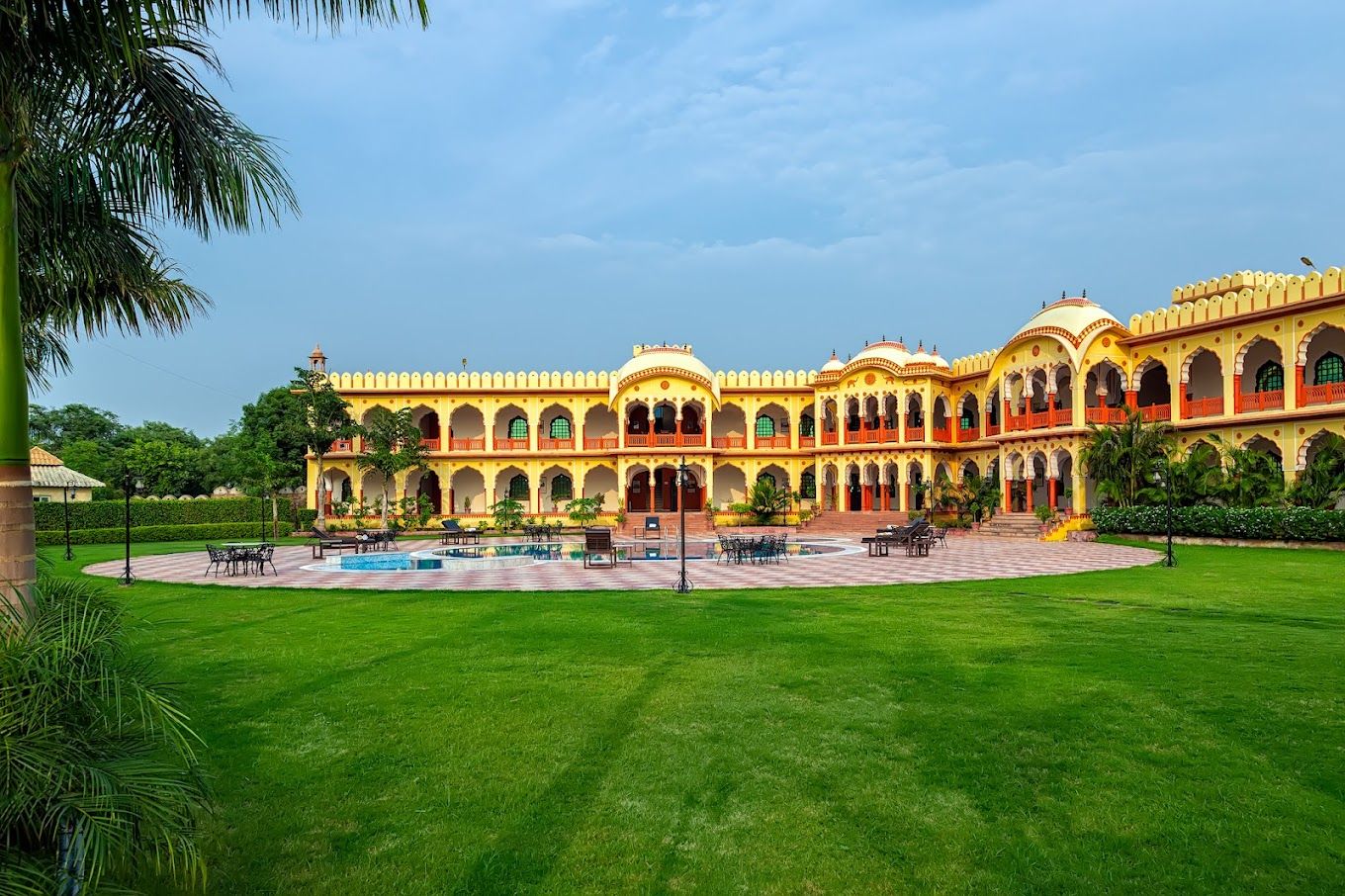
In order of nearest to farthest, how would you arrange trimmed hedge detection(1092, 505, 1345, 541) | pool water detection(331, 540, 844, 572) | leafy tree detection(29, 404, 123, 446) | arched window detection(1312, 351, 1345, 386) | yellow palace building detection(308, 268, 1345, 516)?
pool water detection(331, 540, 844, 572), trimmed hedge detection(1092, 505, 1345, 541), arched window detection(1312, 351, 1345, 386), yellow palace building detection(308, 268, 1345, 516), leafy tree detection(29, 404, 123, 446)

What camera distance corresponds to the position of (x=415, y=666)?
716cm

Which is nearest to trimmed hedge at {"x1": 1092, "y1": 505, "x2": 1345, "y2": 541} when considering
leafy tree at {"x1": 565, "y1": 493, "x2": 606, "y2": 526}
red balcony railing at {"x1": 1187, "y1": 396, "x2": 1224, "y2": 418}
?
red balcony railing at {"x1": 1187, "y1": 396, "x2": 1224, "y2": 418}

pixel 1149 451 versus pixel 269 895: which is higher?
pixel 1149 451

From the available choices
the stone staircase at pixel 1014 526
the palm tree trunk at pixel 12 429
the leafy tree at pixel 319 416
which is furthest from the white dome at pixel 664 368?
the palm tree trunk at pixel 12 429

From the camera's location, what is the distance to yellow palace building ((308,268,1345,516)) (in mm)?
23359

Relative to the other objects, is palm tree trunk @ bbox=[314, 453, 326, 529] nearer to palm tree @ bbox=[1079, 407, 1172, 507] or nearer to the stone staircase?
the stone staircase

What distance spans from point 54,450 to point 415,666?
5347 centimetres

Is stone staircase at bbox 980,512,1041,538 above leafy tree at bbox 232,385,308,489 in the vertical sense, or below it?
below

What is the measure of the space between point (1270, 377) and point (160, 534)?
38478 millimetres

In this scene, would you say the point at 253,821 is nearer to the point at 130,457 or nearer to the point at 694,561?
the point at 694,561

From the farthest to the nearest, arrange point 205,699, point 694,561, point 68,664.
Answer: point 694,561 < point 205,699 < point 68,664

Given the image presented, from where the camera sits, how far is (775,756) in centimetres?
486

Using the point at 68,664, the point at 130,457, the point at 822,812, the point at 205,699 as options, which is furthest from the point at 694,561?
the point at 130,457

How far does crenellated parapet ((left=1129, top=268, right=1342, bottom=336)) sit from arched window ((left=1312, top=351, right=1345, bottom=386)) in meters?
2.51
